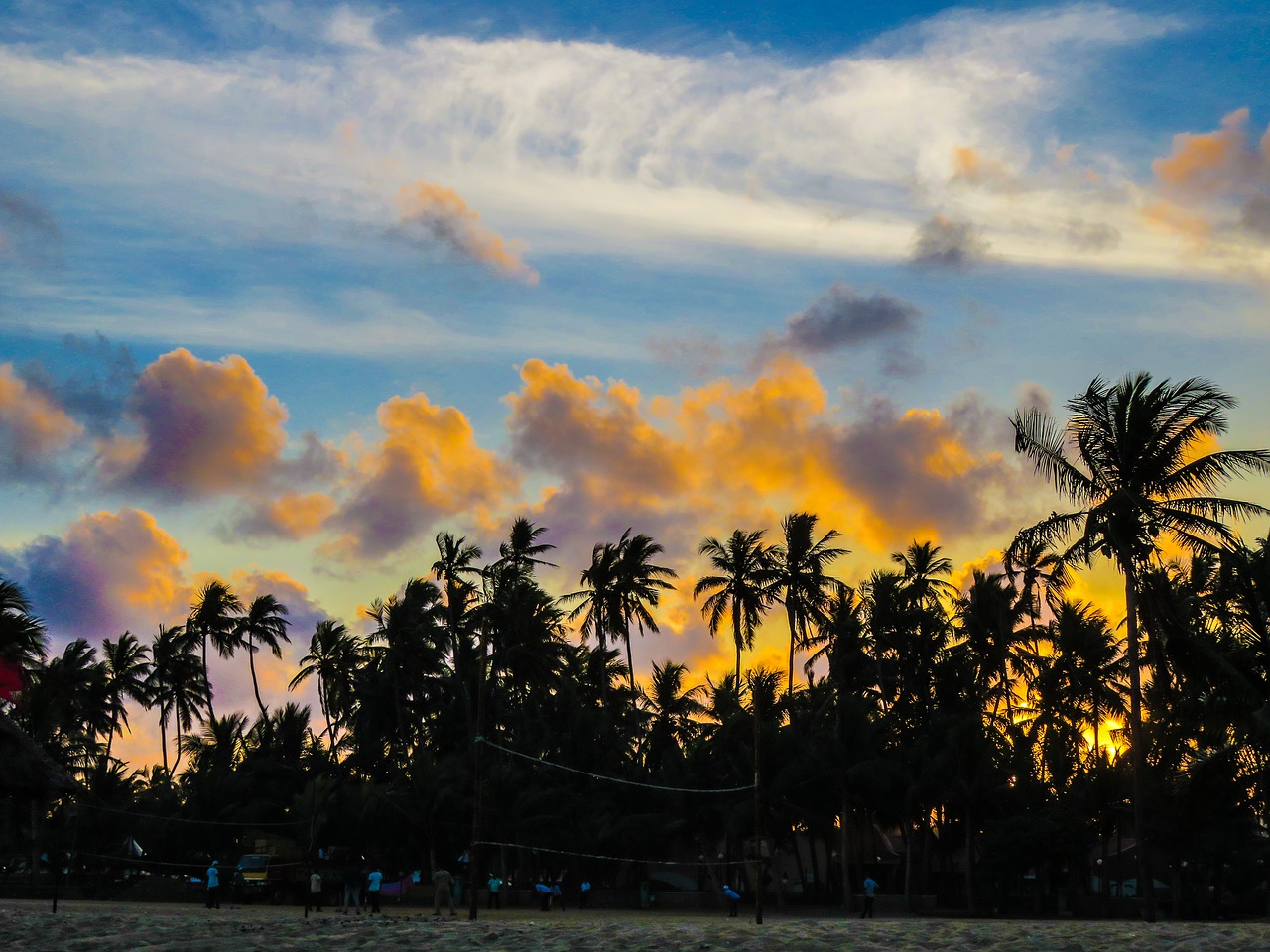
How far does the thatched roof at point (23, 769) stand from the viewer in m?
28.4

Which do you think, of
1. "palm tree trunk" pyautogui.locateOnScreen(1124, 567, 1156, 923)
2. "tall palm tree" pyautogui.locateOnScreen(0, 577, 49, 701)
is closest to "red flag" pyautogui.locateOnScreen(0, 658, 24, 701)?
"tall palm tree" pyautogui.locateOnScreen(0, 577, 49, 701)

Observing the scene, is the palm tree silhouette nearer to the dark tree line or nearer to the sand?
the dark tree line

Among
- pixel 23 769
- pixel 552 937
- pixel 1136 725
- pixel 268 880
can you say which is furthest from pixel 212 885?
pixel 1136 725

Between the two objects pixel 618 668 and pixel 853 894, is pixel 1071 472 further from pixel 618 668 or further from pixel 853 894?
pixel 618 668

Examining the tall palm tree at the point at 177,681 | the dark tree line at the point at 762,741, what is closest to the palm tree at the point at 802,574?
the dark tree line at the point at 762,741

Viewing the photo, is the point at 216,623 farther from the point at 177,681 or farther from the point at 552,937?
the point at 552,937

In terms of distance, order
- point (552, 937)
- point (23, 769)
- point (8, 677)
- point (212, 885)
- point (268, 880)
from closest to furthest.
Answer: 1. point (552, 937)
2. point (23, 769)
3. point (212, 885)
4. point (8, 677)
5. point (268, 880)

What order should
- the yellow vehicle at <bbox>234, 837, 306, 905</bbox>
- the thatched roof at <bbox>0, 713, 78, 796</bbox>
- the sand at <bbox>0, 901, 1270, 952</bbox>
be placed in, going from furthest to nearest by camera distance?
the yellow vehicle at <bbox>234, 837, 306, 905</bbox> < the thatched roof at <bbox>0, 713, 78, 796</bbox> < the sand at <bbox>0, 901, 1270, 952</bbox>

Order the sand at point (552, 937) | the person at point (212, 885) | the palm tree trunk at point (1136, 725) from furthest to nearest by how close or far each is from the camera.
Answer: the person at point (212, 885)
the palm tree trunk at point (1136, 725)
the sand at point (552, 937)

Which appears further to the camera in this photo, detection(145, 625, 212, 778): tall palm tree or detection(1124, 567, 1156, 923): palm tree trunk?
detection(145, 625, 212, 778): tall palm tree

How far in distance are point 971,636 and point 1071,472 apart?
3243 centimetres

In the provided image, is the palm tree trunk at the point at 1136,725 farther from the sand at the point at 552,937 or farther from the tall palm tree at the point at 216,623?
the tall palm tree at the point at 216,623

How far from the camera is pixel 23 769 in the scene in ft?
93.7

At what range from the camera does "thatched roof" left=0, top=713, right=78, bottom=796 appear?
28.4 meters
